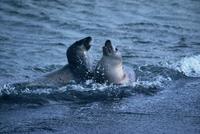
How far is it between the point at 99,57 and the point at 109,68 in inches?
101

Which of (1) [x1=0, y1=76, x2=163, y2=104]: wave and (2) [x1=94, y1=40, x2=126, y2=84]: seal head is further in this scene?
(2) [x1=94, y1=40, x2=126, y2=84]: seal head

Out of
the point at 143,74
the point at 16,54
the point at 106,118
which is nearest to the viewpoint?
the point at 106,118

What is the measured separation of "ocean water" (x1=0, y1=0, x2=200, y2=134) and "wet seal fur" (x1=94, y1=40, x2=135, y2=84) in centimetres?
19

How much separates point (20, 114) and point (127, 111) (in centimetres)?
151

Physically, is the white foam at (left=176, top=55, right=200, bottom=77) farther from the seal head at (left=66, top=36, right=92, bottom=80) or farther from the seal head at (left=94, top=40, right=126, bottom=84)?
the seal head at (left=66, top=36, right=92, bottom=80)

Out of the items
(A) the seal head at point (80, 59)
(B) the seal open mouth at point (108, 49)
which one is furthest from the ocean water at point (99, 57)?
(B) the seal open mouth at point (108, 49)

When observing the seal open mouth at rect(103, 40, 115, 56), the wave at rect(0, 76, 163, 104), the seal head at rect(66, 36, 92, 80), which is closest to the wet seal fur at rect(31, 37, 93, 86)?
the seal head at rect(66, 36, 92, 80)

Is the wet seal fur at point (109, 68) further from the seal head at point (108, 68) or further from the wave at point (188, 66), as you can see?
the wave at point (188, 66)

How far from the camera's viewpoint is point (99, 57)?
13.6 metres

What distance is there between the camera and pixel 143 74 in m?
12.1

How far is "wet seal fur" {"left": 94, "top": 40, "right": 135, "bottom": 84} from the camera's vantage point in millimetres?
10992

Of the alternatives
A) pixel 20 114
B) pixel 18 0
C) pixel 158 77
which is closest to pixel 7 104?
pixel 20 114

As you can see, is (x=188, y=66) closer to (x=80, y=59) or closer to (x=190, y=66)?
(x=190, y=66)

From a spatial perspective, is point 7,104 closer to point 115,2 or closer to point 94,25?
point 94,25
